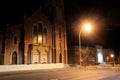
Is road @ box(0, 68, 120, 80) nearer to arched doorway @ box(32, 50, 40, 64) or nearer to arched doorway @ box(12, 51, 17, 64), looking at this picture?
arched doorway @ box(12, 51, 17, 64)

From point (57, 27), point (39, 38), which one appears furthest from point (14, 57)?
point (57, 27)

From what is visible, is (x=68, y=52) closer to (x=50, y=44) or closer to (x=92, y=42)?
(x=50, y=44)

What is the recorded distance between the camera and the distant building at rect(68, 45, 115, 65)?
200 ft

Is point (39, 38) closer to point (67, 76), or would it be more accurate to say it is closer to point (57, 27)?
point (57, 27)

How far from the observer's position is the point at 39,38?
165 ft

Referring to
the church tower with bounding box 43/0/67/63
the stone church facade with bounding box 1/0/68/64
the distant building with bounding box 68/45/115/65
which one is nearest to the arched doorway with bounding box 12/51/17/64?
the stone church facade with bounding box 1/0/68/64

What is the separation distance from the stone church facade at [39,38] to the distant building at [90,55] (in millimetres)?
5944

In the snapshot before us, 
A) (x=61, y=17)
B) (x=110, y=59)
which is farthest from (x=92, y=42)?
(x=61, y=17)

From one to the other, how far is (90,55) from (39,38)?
81.3 feet

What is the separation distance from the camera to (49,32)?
174 feet

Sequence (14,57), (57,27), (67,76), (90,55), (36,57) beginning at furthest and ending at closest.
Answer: (90,55)
(57,27)
(36,57)
(14,57)
(67,76)

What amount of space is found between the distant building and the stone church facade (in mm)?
5944

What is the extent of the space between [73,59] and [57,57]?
30.3 feet

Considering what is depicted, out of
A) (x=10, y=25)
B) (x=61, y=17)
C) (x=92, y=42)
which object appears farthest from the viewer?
(x=92, y=42)
